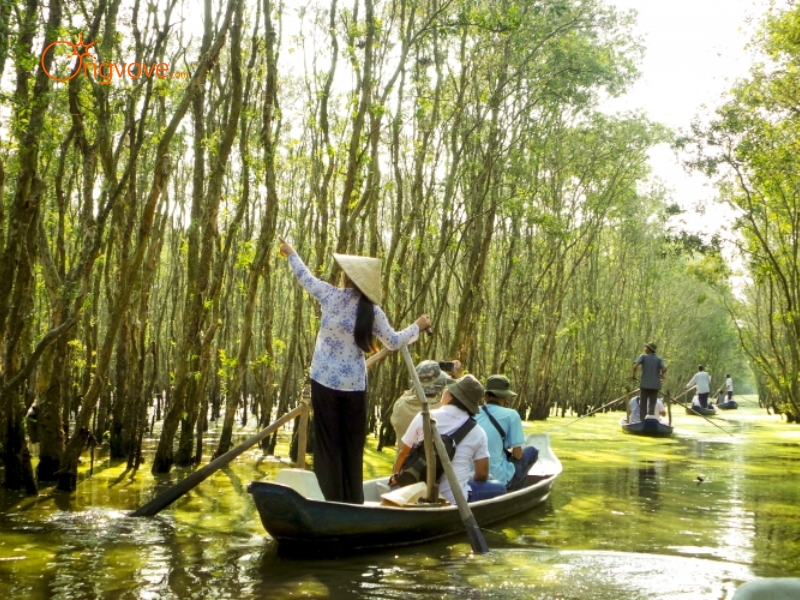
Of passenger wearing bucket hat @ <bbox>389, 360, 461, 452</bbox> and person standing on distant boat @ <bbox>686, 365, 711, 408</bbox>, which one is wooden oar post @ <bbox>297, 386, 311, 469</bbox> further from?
person standing on distant boat @ <bbox>686, 365, 711, 408</bbox>

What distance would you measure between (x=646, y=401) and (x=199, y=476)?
14088 millimetres

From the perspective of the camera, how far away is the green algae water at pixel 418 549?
519 cm

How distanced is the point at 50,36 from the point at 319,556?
456cm

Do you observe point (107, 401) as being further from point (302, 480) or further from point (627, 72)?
point (627, 72)

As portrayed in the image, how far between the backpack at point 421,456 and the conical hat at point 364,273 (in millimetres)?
1418

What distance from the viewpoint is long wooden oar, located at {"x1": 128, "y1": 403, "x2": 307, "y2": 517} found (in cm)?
696

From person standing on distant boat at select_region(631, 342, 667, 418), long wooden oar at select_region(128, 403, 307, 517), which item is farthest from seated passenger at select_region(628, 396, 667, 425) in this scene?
long wooden oar at select_region(128, 403, 307, 517)

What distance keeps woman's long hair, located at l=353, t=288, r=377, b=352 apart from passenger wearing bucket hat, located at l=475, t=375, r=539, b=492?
74.6 inches

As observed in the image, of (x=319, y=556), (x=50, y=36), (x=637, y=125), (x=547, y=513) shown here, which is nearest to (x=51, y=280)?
(x=50, y=36)

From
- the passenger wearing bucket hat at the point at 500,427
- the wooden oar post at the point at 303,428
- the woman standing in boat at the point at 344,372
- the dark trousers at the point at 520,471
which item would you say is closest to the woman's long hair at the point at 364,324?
the woman standing in boat at the point at 344,372

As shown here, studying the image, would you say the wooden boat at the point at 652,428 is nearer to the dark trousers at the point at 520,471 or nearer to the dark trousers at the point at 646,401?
the dark trousers at the point at 646,401

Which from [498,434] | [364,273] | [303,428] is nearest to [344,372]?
[364,273]

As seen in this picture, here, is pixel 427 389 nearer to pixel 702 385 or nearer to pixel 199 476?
pixel 199 476

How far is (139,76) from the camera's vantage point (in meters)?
9.52
